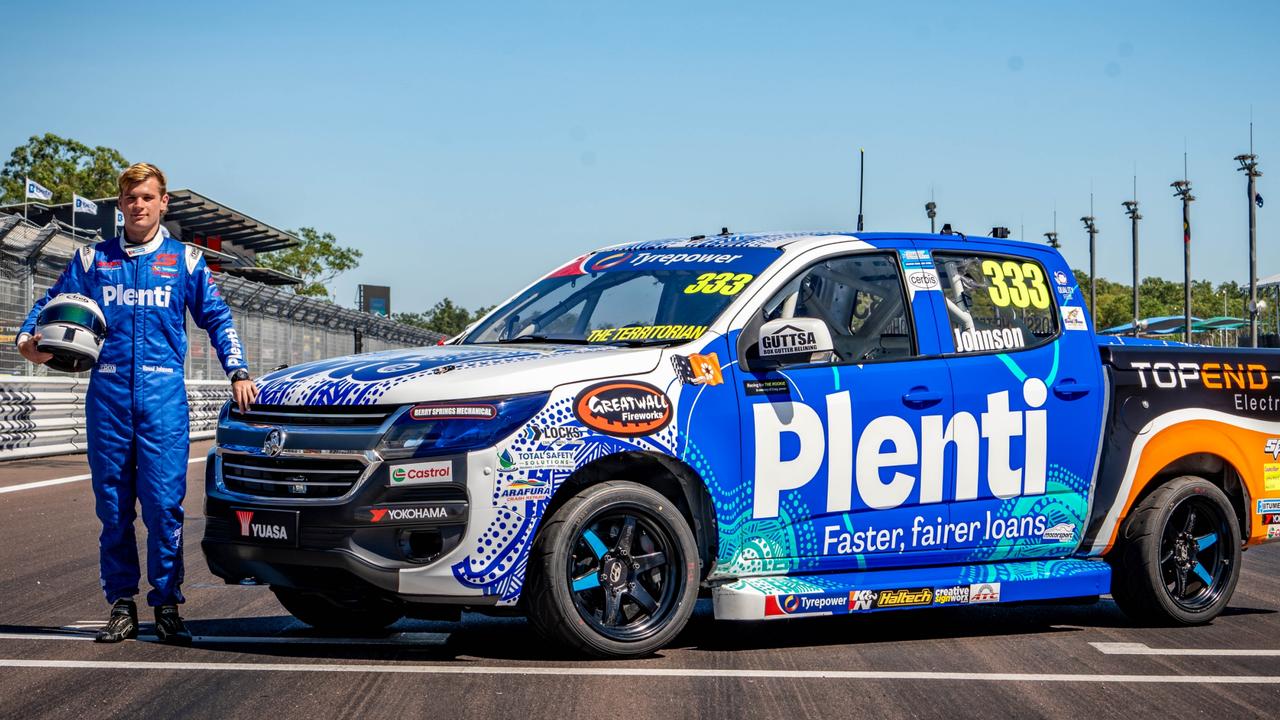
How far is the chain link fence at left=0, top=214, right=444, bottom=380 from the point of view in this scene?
19734mm

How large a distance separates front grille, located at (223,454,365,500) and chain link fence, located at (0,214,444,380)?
193 inches

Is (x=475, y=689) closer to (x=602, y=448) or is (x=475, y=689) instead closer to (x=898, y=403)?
(x=602, y=448)

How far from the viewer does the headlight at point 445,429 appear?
567 cm

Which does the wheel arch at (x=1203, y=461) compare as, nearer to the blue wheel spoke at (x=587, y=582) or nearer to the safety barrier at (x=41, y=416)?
the blue wheel spoke at (x=587, y=582)

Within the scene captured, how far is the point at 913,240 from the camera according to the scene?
7.30 meters

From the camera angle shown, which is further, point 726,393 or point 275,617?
point 275,617

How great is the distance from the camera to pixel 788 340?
21.0ft

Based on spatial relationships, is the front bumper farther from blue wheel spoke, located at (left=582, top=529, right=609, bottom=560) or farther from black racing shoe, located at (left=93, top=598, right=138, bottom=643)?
black racing shoe, located at (left=93, top=598, right=138, bottom=643)

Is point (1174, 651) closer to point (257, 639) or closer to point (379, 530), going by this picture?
point (379, 530)

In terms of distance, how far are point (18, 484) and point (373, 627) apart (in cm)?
994

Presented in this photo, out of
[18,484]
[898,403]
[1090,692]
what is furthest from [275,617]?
[18,484]

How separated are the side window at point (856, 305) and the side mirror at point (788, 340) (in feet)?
0.89

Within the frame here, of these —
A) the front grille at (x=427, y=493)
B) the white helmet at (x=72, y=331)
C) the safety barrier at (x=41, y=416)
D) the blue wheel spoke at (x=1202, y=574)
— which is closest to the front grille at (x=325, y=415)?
the front grille at (x=427, y=493)

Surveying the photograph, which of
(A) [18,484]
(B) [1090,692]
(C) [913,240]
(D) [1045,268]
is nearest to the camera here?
(B) [1090,692]
